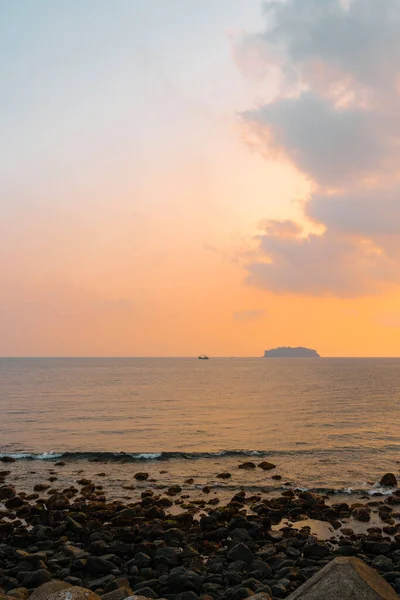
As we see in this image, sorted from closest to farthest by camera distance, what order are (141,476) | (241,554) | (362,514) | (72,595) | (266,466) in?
(72,595)
(241,554)
(362,514)
(141,476)
(266,466)

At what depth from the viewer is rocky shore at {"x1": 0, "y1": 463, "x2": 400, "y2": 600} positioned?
1436 cm

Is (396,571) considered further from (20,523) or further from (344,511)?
(20,523)

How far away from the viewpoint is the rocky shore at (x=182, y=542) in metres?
14.4

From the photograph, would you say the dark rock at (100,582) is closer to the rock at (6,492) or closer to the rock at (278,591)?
the rock at (278,591)

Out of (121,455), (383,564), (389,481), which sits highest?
(383,564)

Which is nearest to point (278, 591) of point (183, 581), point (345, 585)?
point (183, 581)

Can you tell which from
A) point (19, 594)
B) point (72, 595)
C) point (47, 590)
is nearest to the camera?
point (72, 595)

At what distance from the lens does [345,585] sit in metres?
9.77

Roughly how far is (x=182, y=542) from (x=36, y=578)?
19.2 ft

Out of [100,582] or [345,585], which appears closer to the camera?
[345,585]

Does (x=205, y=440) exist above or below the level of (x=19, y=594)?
below

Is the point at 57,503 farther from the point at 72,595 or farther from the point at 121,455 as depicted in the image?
the point at 72,595

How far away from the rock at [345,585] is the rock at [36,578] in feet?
26.2

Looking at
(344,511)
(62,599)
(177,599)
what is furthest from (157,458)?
(62,599)
